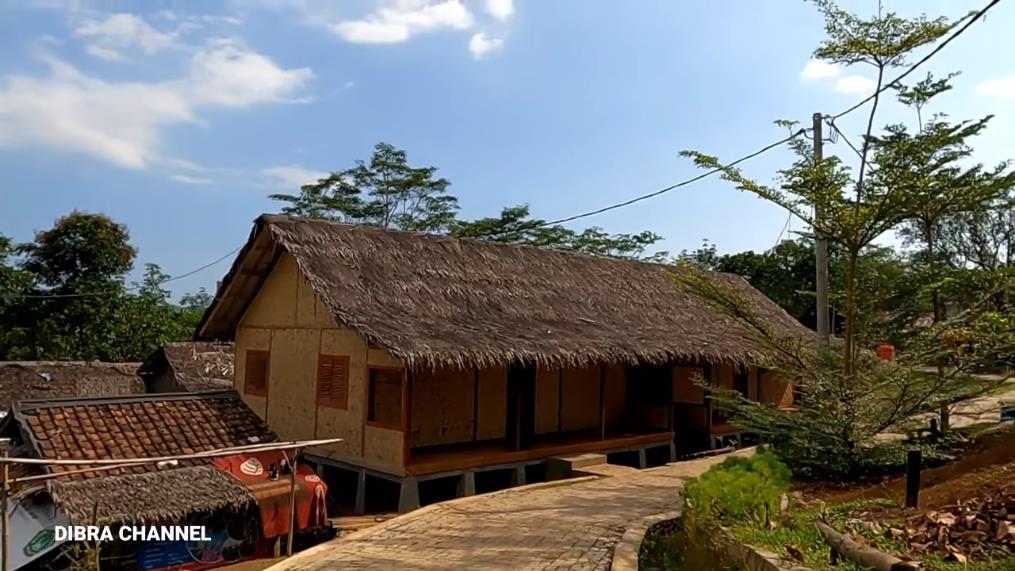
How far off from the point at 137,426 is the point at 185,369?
9.66 m

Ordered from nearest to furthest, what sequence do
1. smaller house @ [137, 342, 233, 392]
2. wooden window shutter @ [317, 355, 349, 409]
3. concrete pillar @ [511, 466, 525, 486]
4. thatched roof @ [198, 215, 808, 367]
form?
1. thatched roof @ [198, 215, 808, 367]
2. wooden window shutter @ [317, 355, 349, 409]
3. concrete pillar @ [511, 466, 525, 486]
4. smaller house @ [137, 342, 233, 392]

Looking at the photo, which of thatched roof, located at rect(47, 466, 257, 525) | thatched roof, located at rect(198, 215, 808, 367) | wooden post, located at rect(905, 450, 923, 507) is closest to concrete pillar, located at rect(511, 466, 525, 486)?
thatched roof, located at rect(198, 215, 808, 367)

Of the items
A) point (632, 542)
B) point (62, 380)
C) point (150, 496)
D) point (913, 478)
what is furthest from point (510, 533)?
point (62, 380)

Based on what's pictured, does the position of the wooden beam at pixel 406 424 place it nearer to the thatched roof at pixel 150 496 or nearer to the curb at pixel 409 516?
the curb at pixel 409 516

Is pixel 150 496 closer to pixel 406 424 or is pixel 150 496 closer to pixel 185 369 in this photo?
pixel 406 424

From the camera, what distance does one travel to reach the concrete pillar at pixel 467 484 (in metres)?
10.8

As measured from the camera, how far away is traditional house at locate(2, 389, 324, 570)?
780 cm

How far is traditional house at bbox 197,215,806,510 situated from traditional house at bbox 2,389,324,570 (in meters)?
1.73

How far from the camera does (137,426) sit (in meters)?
9.29

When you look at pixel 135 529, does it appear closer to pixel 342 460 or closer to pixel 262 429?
pixel 262 429

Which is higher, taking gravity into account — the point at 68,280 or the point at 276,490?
the point at 68,280

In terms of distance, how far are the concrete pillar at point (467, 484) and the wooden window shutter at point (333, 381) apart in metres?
2.07

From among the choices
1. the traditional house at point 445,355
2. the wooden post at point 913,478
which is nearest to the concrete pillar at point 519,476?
the traditional house at point 445,355

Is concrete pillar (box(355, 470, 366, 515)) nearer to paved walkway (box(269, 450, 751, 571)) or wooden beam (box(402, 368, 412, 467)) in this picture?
wooden beam (box(402, 368, 412, 467))
